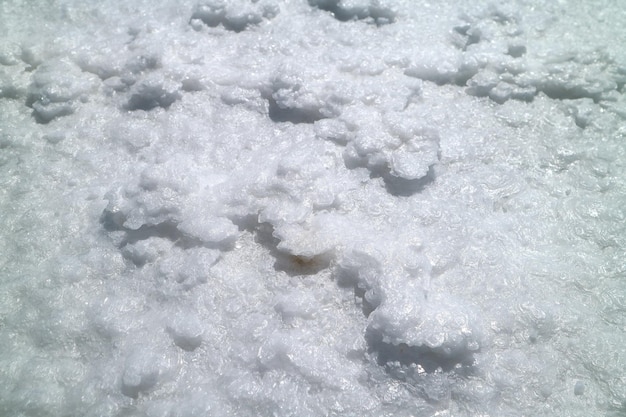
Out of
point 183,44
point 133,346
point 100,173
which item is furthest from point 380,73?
point 133,346

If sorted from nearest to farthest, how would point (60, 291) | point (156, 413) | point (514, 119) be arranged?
point (156, 413) → point (60, 291) → point (514, 119)

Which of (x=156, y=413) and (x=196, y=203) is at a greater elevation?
(x=196, y=203)

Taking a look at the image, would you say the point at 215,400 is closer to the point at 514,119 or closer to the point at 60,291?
the point at 60,291

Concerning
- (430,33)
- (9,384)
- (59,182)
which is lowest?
(9,384)

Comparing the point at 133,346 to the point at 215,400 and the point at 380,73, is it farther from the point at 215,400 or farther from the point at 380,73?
the point at 380,73

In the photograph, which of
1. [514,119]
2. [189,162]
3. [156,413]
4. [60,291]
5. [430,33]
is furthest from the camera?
[430,33]

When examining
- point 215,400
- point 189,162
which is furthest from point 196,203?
point 215,400

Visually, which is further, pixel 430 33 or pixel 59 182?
pixel 430 33
